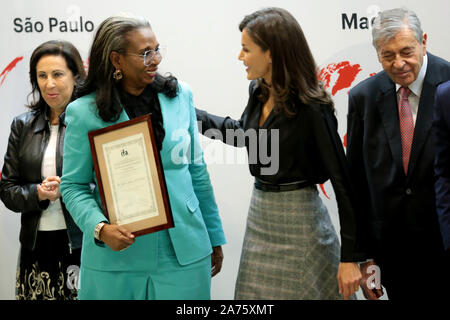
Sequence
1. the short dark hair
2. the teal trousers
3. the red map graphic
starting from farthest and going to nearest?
the red map graphic
the short dark hair
the teal trousers

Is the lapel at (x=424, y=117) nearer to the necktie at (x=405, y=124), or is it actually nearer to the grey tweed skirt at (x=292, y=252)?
the necktie at (x=405, y=124)

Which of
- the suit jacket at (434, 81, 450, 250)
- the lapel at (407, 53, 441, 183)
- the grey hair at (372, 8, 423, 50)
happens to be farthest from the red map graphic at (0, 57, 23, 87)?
the suit jacket at (434, 81, 450, 250)

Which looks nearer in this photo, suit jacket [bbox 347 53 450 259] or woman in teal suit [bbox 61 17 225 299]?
woman in teal suit [bbox 61 17 225 299]

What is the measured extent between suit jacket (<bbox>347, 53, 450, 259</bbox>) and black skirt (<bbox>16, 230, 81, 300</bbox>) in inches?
60.4

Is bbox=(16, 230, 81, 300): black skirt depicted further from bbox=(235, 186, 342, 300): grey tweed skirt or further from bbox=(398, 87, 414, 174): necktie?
bbox=(398, 87, 414, 174): necktie

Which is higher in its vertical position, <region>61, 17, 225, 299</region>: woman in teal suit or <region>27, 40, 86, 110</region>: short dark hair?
<region>27, 40, 86, 110</region>: short dark hair

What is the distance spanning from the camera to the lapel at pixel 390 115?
250 centimetres

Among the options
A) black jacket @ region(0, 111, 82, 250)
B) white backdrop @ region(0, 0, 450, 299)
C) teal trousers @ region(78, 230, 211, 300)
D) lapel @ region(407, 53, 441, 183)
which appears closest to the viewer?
teal trousers @ region(78, 230, 211, 300)

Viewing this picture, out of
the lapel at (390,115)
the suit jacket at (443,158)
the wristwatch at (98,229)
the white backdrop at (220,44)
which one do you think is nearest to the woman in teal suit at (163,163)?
the wristwatch at (98,229)

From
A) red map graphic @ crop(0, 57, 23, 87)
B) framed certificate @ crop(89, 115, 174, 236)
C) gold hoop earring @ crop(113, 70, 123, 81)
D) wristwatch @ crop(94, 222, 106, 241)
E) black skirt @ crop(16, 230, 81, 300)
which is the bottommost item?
black skirt @ crop(16, 230, 81, 300)

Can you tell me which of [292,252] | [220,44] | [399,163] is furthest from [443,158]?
[220,44]

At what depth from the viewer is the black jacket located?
3057mm
